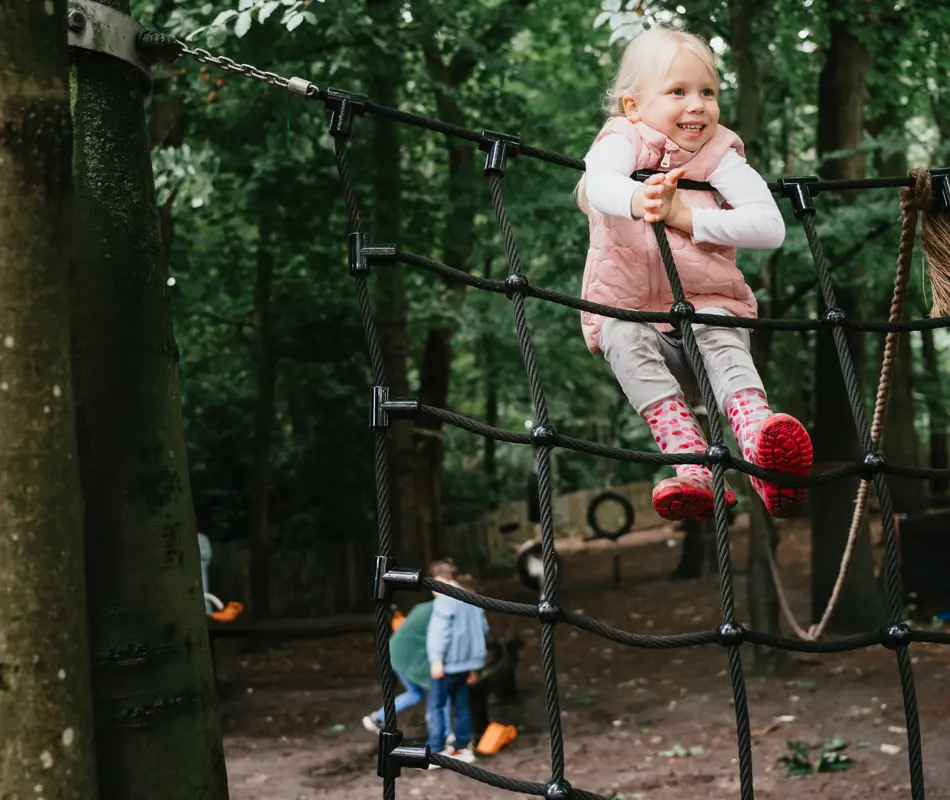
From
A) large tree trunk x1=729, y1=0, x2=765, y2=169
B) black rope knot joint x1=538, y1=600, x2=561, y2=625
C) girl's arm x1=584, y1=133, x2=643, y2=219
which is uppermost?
large tree trunk x1=729, y1=0, x2=765, y2=169

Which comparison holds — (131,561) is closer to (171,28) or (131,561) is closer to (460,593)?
(460,593)

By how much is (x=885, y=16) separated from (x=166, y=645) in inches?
305

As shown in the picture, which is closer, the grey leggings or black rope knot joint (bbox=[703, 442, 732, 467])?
black rope knot joint (bbox=[703, 442, 732, 467])

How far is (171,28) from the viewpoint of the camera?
725 centimetres

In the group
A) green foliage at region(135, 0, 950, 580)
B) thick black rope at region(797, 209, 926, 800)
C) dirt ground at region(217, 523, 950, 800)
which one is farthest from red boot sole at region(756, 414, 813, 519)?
dirt ground at region(217, 523, 950, 800)

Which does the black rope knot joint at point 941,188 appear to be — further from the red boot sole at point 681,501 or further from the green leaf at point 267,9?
the green leaf at point 267,9

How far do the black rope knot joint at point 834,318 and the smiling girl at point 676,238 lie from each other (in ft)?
0.57

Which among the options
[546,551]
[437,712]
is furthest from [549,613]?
[437,712]

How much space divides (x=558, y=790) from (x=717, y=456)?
2.54ft

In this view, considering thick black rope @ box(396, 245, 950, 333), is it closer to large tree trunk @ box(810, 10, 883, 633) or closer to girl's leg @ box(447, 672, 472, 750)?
girl's leg @ box(447, 672, 472, 750)

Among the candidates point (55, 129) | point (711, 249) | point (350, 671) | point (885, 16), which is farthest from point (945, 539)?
point (55, 129)

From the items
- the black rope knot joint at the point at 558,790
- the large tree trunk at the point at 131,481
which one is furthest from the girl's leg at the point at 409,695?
the black rope knot joint at the point at 558,790

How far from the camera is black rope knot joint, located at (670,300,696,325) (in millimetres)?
2492

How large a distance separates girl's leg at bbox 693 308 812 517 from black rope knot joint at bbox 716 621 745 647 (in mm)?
267
